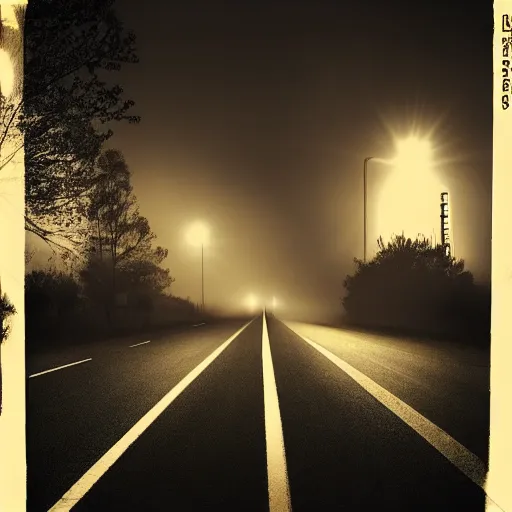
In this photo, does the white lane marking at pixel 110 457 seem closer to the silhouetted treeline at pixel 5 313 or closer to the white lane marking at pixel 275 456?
the silhouetted treeline at pixel 5 313

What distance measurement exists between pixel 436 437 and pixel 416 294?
28.0m

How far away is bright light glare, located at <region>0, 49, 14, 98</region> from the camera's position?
4074mm

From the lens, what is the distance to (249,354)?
49.5 feet

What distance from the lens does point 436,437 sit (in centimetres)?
585

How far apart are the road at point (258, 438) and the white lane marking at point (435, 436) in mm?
18

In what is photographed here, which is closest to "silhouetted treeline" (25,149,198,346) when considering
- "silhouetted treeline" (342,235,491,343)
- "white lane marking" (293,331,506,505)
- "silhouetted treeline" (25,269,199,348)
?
"silhouetted treeline" (25,269,199,348)

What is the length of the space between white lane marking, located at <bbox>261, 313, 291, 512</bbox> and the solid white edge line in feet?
5.05

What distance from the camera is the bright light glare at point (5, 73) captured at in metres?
4.07

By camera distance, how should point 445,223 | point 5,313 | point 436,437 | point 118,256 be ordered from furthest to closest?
point 445,223, point 118,256, point 436,437, point 5,313

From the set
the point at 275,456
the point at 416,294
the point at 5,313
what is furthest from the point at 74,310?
the point at 5,313

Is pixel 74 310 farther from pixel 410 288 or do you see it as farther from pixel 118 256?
pixel 410 288

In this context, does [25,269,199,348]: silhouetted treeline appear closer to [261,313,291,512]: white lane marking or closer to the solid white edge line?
[261,313,291,512]: white lane marking

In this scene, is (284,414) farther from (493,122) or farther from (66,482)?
(493,122)

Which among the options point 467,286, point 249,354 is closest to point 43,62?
point 249,354
